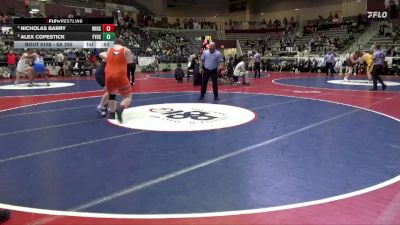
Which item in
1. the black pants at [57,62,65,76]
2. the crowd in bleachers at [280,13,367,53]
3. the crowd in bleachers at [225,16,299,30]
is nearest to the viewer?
the black pants at [57,62,65,76]

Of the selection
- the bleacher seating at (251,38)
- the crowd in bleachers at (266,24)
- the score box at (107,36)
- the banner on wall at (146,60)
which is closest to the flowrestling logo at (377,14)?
the score box at (107,36)

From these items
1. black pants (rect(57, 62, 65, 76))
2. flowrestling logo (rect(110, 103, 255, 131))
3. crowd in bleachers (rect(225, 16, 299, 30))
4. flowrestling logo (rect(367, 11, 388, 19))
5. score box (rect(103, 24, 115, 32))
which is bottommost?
flowrestling logo (rect(110, 103, 255, 131))

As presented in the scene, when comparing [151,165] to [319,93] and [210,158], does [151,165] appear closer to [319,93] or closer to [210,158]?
[210,158]

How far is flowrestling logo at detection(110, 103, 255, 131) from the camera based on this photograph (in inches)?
264

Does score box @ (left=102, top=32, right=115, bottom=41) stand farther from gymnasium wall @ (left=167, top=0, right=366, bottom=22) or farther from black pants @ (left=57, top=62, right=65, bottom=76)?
gymnasium wall @ (left=167, top=0, right=366, bottom=22)

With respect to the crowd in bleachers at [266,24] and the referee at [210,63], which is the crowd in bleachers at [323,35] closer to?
the crowd in bleachers at [266,24]

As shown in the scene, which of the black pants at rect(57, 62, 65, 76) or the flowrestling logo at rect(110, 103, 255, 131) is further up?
A: the black pants at rect(57, 62, 65, 76)
